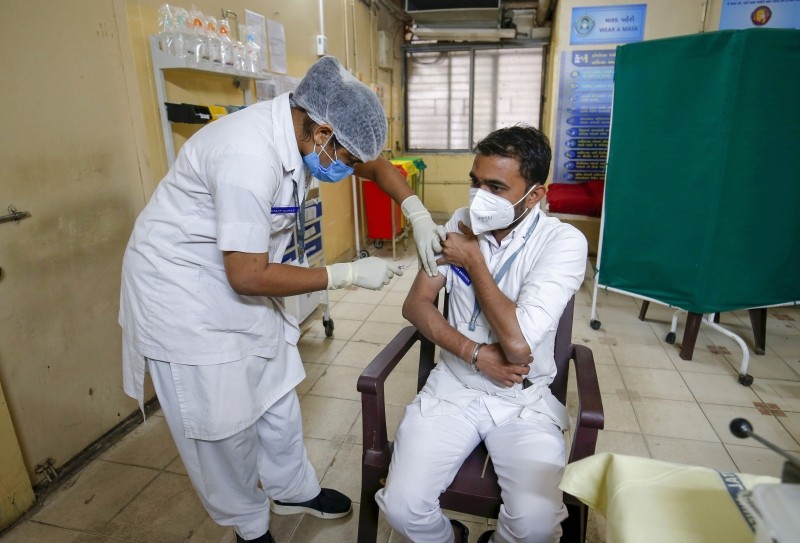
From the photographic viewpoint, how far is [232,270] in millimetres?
1085

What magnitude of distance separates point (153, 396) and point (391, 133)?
14.3 feet

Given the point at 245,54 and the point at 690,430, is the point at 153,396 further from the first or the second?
the point at 690,430

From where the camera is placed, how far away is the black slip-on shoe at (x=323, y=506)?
1583mm

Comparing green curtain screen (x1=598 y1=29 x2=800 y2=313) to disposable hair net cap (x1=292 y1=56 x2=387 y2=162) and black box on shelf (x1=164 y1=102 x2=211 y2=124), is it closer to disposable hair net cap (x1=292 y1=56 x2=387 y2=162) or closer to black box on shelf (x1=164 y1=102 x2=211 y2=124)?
disposable hair net cap (x1=292 y1=56 x2=387 y2=162)

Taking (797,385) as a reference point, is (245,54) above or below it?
above

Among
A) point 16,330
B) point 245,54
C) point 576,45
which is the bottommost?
point 16,330

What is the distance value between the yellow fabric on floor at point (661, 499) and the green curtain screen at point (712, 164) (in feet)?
6.92

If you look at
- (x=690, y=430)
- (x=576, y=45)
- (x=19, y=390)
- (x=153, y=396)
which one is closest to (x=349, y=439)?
(x=153, y=396)

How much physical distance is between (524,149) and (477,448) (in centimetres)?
85

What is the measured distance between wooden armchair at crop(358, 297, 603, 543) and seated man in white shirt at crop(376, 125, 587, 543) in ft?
0.11

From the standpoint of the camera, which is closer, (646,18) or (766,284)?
(766,284)

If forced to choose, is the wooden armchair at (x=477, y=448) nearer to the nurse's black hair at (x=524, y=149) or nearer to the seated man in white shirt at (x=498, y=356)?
the seated man in white shirt at (x=498, y=356)

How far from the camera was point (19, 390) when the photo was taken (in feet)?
5.28

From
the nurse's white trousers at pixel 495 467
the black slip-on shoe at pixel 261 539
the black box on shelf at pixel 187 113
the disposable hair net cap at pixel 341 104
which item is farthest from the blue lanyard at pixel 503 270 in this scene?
the black box on shelf at pixel 187 113
